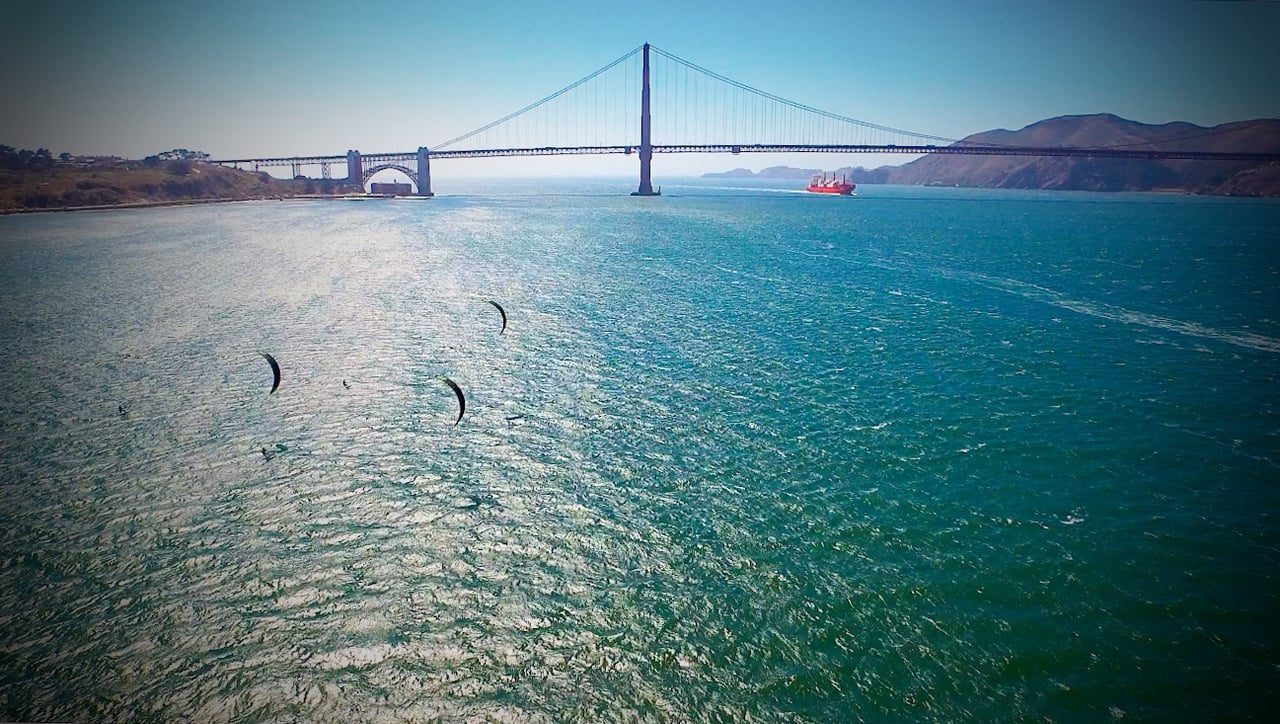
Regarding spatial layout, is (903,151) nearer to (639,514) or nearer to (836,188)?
(836,188)

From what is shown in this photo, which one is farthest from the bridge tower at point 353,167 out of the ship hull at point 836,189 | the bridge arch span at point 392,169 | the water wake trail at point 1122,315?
the water wake trail at point 1122,315

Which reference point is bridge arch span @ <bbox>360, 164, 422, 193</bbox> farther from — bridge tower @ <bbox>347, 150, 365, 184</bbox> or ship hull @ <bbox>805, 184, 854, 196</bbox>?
ship hull @ <bbox>805, 184, 854, 196</bbox>

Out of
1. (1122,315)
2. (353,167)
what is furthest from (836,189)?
(1122,315)

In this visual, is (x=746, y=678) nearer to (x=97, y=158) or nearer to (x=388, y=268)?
(x=388, y=268)

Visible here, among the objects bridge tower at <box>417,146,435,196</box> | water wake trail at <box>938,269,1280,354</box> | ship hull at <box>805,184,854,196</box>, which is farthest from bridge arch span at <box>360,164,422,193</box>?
water wake trail at <box>938,269,1280,354</box>

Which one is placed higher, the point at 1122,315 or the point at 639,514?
the point at 1122,315

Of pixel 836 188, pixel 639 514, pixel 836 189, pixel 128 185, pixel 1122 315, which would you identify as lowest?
pixel 639 514

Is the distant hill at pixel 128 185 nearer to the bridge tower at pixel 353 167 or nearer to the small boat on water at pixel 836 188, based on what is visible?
the bridge tower at pixel 353 167

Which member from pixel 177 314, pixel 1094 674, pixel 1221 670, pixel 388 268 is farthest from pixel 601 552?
pixel 388 268
